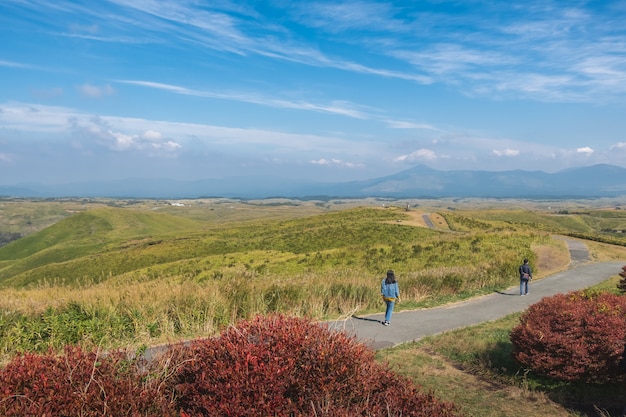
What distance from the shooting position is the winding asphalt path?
11.5 m

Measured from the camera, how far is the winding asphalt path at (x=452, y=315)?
1151 centimetres

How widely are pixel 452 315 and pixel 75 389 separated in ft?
40.9

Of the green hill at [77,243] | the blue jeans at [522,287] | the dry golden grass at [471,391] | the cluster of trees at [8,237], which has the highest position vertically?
the dry golden grass at [471,391]

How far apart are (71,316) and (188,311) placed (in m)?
2.74

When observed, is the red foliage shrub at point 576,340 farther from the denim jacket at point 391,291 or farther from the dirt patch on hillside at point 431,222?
the dirt patch on hillside at point 431,222

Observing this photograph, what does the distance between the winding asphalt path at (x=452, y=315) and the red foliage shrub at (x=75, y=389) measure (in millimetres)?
3674

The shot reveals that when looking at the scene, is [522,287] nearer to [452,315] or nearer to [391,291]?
[452,315]

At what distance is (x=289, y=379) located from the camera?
13.3ft

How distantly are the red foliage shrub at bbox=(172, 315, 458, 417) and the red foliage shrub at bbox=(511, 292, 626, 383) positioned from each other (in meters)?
4.52

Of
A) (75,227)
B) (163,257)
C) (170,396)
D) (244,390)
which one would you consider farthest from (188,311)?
(75,227)

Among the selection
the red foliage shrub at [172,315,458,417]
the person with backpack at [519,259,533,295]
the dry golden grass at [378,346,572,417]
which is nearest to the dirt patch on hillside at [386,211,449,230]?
the person with backpack at [519,259,533,295]

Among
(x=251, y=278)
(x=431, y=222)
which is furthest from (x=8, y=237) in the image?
(x=251, y=278)

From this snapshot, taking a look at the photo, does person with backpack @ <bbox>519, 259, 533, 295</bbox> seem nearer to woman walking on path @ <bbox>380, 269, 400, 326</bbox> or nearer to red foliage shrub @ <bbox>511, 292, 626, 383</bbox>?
woman walking on path @ <bbox>380, 269, 400, 326</bbox>

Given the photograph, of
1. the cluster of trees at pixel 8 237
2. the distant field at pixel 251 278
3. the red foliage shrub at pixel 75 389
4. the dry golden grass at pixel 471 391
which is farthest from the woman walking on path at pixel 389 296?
the cluster of trees at pixel 8 237
